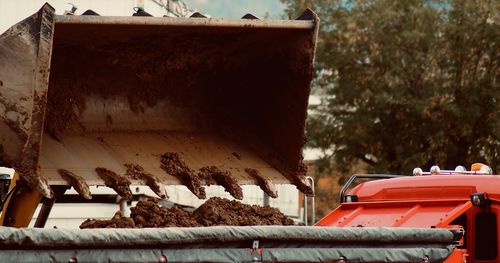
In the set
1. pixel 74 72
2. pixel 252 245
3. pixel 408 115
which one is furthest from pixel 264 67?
pixel 408 115

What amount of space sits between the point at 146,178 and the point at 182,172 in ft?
0.92

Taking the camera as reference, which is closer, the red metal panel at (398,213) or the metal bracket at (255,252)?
the metal bracket at (255,252)

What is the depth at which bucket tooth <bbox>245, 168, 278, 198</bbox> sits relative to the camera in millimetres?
7812

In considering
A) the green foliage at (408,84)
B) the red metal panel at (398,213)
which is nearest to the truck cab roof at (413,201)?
the red metal panel at (398,213)

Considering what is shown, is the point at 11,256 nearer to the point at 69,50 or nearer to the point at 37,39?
the point at 37,39

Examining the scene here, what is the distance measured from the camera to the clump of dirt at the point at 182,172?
7.54 meters

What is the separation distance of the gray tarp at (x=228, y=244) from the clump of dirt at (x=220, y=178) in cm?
154

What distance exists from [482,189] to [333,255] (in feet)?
8.40

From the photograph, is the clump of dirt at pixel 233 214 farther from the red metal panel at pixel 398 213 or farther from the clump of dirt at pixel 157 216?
the red metal panel at pixel 398 213

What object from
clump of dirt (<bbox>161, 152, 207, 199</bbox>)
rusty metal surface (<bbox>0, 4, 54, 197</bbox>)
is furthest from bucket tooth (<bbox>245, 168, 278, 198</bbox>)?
rusty metal surface (<bbox>0, 4, 54, 197</bbox>)

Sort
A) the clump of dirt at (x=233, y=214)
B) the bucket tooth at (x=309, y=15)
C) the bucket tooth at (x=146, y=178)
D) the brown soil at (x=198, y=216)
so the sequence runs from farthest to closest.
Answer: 1. the bucket tooth at (x=309, y=15)
2. the bucket tooth at (x=146, y=178)
3. the clump of dirt at (x=233, y=214)
4. the brown soil at (x=198, y=216)

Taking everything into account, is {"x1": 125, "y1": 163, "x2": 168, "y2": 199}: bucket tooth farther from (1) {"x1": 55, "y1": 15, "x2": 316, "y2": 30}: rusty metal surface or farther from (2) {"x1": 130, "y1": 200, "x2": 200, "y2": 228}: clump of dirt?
(1) {"x1": 55, "y1": 15, "x2": 316, "y2": 30}: rusty metal surface

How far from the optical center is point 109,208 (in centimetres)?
1295

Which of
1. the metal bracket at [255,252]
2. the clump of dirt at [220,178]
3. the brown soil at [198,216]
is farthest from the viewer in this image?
the clump of dirt at [220,178]
